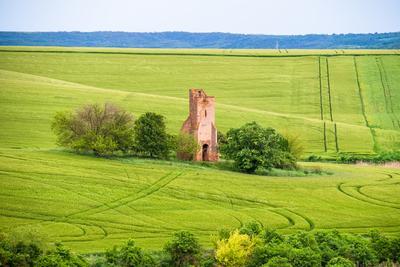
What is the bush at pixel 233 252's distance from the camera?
180ft

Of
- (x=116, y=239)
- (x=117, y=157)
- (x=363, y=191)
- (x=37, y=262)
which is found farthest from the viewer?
(x=117, y=157)

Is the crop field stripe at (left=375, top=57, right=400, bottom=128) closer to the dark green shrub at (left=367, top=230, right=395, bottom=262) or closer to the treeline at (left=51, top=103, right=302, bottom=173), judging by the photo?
the treeline at (left=51, top=103, right=302, bottom=173)

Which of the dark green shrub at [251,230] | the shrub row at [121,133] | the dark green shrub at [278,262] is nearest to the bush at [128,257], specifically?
the dark green shrub at [278,262]

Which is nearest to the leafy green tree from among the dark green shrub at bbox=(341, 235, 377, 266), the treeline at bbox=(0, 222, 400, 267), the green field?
the treeline at bbox=(0, 222, 400, 267)

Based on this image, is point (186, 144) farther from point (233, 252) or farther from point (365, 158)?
point (233, 252)

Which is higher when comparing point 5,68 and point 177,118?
point 5,68

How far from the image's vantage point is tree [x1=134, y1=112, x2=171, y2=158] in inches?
3568

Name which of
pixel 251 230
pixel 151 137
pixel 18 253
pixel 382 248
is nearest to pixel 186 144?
pixel 151 137

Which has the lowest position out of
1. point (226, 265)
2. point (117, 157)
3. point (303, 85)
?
point (226, 265)

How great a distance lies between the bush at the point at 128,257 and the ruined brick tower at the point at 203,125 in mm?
38991

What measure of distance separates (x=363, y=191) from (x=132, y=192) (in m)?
25.0

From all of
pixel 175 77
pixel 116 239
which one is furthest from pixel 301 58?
pixel 116 239

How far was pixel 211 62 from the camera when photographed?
570 ft

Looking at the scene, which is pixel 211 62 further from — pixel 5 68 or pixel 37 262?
pixel 37 262
